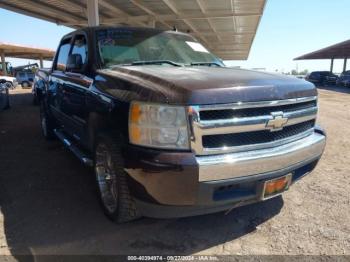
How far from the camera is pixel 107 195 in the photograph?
3346mm

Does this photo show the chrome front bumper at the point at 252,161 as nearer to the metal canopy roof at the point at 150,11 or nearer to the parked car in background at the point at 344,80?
the metal canopy roof at the point at 150,11

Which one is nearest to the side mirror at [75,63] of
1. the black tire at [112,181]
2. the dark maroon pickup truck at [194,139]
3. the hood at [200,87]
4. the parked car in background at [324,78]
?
the dark maroon pickup truck at [194,139]

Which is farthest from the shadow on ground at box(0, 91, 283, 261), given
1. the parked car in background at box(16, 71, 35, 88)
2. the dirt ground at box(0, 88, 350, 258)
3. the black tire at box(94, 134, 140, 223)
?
the parked car in background at box(16, 71, 35, 88)

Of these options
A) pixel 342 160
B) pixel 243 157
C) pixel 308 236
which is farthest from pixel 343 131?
pixel 243 157

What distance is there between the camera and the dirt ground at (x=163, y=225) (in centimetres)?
287

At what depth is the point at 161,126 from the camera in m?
2.53

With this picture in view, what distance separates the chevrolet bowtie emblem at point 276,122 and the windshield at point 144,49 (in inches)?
59.6

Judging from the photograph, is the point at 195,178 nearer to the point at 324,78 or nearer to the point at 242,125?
the point at 242,125

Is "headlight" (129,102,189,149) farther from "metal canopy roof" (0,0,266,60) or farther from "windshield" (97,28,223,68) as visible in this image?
"metal canopy roof" (0,0,266,60)

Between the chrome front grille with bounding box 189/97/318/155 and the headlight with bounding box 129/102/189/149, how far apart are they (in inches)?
3.3

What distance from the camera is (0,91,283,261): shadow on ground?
2.89 meters

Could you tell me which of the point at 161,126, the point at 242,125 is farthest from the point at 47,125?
the point at 242,125

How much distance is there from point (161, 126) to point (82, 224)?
56.1 inches

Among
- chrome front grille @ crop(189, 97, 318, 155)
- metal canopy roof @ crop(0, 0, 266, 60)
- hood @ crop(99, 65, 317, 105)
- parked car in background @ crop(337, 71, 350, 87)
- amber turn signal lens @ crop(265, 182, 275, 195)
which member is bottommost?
parked car in background @ crop(337, 71, 350, 87)
